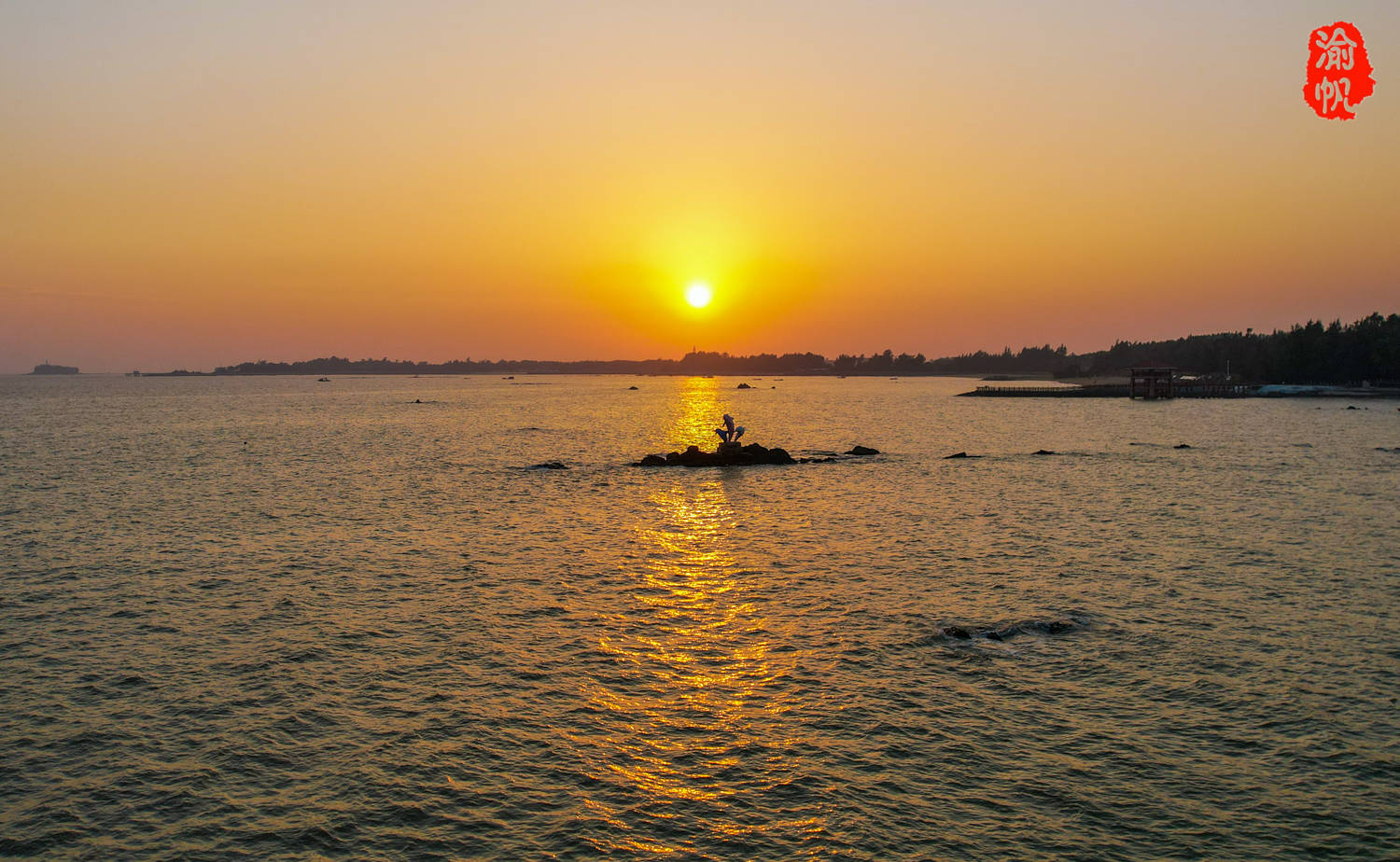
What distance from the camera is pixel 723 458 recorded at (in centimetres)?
6812

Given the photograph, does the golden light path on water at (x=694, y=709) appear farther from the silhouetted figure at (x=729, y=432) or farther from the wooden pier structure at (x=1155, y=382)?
the wooden pier structure at (x=1155, y=382)

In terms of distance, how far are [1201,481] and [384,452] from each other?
67608mm

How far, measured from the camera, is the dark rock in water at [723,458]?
223 ft

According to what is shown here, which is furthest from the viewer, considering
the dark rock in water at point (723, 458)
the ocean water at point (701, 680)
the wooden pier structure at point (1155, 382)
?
the wooden pier structure at point (1155, 382)

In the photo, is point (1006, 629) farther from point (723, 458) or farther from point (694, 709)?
point (723, 458)

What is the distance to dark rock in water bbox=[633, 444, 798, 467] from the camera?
67938 mm

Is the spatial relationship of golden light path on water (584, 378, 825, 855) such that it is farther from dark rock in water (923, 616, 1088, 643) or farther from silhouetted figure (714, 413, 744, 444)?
silhouetted figure (714, 413, 744, 444)

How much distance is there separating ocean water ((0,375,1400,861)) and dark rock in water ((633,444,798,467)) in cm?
2127

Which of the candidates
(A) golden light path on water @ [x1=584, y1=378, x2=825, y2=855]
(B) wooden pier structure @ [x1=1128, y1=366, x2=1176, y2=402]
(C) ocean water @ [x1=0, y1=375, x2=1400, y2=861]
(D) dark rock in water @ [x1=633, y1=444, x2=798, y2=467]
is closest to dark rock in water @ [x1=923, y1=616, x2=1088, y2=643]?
(C) ocean water @ [x1=0, y1=375, x2=1400, y2=861]

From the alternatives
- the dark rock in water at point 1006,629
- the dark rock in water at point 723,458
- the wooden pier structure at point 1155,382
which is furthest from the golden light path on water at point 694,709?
the wooden pier structure at point 1155,382

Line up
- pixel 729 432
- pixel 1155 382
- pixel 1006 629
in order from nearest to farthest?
pixel 1006 629 → pixel 729 432 → pixel 1155 382

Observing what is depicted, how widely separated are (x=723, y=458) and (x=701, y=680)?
161 ft

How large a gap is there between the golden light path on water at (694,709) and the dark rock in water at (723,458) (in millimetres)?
36917

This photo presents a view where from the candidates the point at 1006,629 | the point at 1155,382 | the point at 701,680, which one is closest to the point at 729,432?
the point at 1006,629
